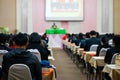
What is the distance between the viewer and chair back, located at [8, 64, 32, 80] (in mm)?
3564

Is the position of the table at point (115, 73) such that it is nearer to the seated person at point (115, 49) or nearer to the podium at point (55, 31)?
the seated person at point (115, 49)

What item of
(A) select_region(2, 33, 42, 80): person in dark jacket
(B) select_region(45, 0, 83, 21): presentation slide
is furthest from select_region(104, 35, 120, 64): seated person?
(B) select_region(45, 0, 83, 21): presentation slide

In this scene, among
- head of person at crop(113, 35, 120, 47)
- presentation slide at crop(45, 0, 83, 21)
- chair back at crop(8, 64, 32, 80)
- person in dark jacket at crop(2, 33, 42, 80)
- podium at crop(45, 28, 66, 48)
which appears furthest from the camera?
presentation slide at crop(45, 0, 83, 21)

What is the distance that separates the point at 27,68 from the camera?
3.55 m

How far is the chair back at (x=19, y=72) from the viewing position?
356cm

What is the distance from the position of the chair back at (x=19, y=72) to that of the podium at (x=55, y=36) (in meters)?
14.3

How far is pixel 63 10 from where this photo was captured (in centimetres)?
2014

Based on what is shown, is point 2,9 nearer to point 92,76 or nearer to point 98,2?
point 98,2

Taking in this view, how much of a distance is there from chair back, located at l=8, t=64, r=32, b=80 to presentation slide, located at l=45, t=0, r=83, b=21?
16.5 meters

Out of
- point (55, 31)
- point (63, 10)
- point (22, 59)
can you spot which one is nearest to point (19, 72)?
point (22, 59)

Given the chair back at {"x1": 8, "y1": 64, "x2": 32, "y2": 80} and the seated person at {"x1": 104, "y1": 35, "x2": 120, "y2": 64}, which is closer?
the chair back at {"x1": 8, "y1": 64, "x2": 32, "y2": 80}

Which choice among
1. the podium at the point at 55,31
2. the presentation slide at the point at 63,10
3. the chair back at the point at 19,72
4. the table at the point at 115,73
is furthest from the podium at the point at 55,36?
the chair back at the point at 19,72

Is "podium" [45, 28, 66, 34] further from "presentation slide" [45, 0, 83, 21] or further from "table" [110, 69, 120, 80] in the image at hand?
"table" [110, 69, 120, 80]

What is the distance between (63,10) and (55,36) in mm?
2461
